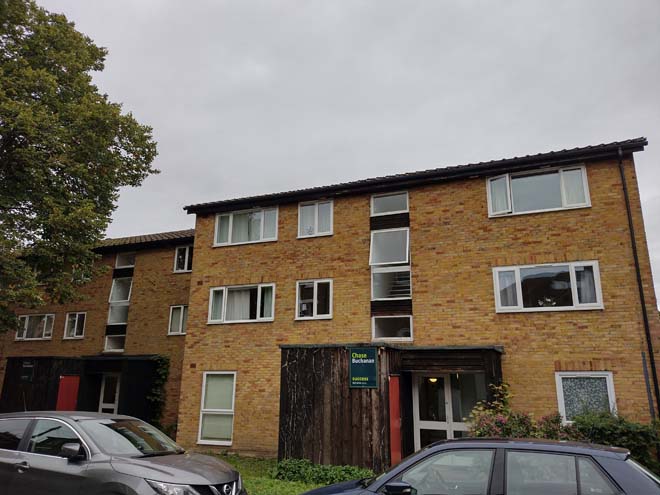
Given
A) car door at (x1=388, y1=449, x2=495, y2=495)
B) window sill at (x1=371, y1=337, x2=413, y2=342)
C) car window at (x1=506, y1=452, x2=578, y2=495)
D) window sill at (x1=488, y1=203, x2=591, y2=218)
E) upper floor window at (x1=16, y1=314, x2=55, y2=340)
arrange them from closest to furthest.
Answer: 1. car window at (x1=506, y1=452, x2=578, y2=495)
2. car door at (x1=388, y1=449, x2=495, y2=495)
3. window sill at (x1=488, y1=203, x2=591, y2=218)
4. window sill at (x1=371, y1=337, x2=413, y2=342)
5. upper floor window at (x1=16, y1=314, x2=55, y2=340)

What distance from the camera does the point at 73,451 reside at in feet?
17.2

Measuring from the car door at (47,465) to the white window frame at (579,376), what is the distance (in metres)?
9.49

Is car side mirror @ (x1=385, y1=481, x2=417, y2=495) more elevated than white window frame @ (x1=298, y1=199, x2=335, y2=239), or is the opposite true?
white window frame @ (x1=298, y1=199, x2=335, y2=239)

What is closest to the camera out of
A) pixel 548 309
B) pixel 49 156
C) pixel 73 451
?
pixel 73 451

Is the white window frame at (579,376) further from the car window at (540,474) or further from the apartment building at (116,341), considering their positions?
the apartment building at (116,341)

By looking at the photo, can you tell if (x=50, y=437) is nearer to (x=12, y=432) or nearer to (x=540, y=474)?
(x=12, y=432)

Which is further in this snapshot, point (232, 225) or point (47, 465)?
point (232, 225)

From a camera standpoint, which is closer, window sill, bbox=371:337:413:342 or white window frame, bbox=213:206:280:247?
window sill, bbox=371:337:413:342

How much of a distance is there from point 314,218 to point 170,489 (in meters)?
10.4

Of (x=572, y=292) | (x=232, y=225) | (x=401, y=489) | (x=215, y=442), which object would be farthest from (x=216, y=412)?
(x=401, y=489)

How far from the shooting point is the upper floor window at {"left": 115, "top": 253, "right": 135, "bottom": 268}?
786 inches

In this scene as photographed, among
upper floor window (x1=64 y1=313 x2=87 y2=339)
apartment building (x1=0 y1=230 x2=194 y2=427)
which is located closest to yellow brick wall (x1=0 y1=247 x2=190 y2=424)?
apartment building (x1=0 y1=230 x2=194 y2=427)

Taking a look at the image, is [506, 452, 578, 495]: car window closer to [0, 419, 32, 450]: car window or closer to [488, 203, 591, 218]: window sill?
[0, 419, 32, 450]: car window

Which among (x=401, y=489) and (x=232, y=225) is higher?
(x=232, y=225)
